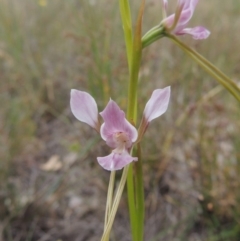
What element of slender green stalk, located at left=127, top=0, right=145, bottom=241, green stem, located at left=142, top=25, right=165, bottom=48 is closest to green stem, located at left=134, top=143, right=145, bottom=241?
slender green stalk, located at left=127, top=0, right=145, bottom=241

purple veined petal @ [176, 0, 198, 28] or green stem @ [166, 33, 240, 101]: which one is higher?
purple veined petal @ [176, 0, 198, 28]

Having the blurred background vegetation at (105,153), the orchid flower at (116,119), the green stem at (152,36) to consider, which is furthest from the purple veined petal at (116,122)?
the blurred background vegetation at (105,153)

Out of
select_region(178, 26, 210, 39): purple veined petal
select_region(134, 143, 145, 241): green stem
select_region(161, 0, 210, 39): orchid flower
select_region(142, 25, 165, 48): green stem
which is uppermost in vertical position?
select_region(161, 0, 210, 39): orchid flower

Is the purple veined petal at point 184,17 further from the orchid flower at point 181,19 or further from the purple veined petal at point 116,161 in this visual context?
the purple veined petal at point 116,161

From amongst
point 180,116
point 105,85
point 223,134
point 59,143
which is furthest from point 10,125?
point 223,134

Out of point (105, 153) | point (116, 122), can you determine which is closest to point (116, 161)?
point (116, 122)

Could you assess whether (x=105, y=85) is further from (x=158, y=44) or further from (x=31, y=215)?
(x=158, y=44)

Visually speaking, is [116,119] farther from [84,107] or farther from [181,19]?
[181,19]

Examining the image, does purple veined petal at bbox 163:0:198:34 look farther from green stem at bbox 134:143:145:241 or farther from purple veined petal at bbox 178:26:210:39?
green stem at bbox 134:143:145:241
